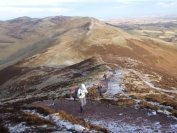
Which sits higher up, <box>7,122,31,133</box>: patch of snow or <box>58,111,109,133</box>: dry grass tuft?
<box>58,111,109,133</box>: dry grass tuft

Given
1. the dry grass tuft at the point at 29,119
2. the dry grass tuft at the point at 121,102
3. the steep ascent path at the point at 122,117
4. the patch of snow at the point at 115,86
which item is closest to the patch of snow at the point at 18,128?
the dry grass tuft at the point at 29,119

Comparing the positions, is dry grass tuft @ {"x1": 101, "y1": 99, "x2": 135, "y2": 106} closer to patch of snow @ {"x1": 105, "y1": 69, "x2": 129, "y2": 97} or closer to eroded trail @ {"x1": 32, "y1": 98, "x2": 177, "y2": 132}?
eroded trail @ {"x1": 32, "y1": 98, "x2": 177, "y2": 132}

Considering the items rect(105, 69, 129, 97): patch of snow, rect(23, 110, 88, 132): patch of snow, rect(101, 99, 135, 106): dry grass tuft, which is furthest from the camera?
rect(105, 69, 129, 97): patch of snow

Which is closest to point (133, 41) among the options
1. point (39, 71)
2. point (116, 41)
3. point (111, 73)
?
point (116, 41)

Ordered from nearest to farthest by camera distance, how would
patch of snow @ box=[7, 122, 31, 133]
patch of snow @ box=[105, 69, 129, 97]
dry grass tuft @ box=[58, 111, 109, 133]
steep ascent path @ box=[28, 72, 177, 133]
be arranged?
dry grass tuft @ box=[58, 111, 109, 133] → patch of snow @ box=[7, 122, 31, 133] → steep ascent path @ box=[28, 72, 177, 133] → patch of snow @ box=[105, 69, 129, 97]

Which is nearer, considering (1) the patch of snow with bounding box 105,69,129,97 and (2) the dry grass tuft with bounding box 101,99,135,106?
(2) the dry grass tuft with bounding box 101,99,135,106

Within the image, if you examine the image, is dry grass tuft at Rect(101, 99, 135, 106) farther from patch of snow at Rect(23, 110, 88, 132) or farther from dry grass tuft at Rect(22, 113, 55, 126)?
dry grass tuft at Rect(22, 113, 55, 126)

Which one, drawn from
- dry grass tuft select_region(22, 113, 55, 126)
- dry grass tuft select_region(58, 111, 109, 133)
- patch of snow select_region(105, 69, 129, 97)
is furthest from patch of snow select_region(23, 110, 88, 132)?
patch of snow select_region(105, 69, 129, 97)

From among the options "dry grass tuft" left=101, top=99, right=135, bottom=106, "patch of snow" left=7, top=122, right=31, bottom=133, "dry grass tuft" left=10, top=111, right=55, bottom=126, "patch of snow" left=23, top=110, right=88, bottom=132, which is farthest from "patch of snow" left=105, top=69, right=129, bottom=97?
"patch of snow" left=7, top=122, right=31, bottom=133

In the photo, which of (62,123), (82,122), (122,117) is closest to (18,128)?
(62,123)

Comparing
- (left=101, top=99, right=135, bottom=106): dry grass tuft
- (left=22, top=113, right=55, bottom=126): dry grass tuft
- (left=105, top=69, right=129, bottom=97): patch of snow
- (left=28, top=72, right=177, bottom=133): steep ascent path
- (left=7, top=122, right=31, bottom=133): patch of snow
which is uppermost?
(left=22, top=113, right=55, bottom=126): dry grass tuft

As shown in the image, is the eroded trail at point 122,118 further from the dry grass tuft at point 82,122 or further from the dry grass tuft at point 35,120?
the dry grass tuft at point 35,120

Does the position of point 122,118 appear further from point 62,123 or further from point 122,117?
point 62,123
